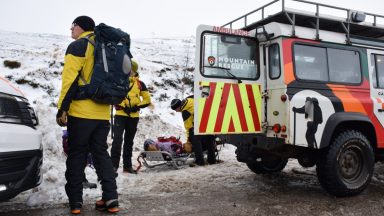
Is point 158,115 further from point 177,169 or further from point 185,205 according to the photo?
point 185,205

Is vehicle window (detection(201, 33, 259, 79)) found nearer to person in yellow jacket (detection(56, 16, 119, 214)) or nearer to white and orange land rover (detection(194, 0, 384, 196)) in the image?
white and orange land rover (detection(194, 0, 384, 196))

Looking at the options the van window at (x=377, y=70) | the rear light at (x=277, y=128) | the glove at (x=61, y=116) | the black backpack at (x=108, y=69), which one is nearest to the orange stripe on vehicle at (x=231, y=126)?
the rear light at (x=277, y=128)

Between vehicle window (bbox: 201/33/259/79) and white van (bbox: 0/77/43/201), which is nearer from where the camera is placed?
white van (bbox: 0/77/43/201)

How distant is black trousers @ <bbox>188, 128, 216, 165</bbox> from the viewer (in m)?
7.10

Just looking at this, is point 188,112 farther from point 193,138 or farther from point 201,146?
point 201,146

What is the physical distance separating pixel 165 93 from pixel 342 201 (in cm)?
1149

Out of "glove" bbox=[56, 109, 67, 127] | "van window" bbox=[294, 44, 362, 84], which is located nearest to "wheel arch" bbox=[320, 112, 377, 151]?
"van window" bbox=[294, 44, 362, 84]

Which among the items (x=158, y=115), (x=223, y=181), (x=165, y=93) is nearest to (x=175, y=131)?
(x=158, y=115)

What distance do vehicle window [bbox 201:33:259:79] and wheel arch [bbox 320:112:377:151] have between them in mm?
1193

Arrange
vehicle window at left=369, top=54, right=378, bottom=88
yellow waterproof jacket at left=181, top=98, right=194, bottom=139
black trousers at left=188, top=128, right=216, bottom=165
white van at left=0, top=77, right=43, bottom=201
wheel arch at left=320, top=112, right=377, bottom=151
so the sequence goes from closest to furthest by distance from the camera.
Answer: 1. white van at left=0, top=77, right=43, bottom=201
2. wheel arch at left=320, top=112, right=377, bottom=151
3. vehicle window at left=369, top=54, right=378, bottom=88
4. black trousers at left=188, top=128, right=216, bottom=165
5. yellow waterproof jacket at left=181, top=98, right=194, bottom=139

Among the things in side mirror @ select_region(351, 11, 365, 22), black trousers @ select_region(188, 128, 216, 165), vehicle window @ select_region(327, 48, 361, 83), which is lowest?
black trousers @ select_region(188, 128, 216, 165)

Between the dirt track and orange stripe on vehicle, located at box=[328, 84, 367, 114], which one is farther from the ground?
orange stripe on vehicle, located at box=[328, 84, 367, 114]

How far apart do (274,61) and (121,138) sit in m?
2.93

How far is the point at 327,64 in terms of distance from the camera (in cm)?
500
